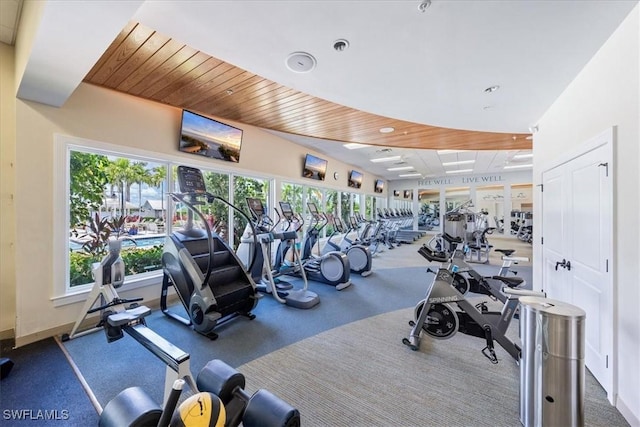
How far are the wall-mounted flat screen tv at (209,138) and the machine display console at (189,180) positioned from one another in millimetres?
942

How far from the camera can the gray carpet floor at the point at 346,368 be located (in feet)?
6.23

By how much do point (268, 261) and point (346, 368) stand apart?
203 centimetres

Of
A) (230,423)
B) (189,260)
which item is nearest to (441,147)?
(189,260)

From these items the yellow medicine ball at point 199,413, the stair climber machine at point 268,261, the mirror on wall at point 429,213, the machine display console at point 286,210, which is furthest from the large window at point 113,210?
the mirror on wall at point 429,213

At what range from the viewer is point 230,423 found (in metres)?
1.15

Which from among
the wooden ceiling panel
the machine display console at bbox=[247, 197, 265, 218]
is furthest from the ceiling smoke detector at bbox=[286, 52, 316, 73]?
the machine display console at bbox=[247, 197, 265, 218]

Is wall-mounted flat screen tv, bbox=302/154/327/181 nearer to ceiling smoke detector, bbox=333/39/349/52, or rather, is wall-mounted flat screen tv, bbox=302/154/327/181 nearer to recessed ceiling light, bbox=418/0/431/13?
ceiling smoke detector, bbox=333/39/349/52

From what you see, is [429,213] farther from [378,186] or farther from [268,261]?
[268,261]

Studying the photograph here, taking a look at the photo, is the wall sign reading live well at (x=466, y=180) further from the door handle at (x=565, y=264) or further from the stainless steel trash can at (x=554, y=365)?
the stainless steel trash can at (x=554, y=365)

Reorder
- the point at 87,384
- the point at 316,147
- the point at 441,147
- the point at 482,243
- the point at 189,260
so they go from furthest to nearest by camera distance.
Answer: the point at 482,243 → the point at 316,147 → the point at 441,147 → the point at 189,260 → the point at 87,384

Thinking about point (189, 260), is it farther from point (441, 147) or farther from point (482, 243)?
point (482, 243)

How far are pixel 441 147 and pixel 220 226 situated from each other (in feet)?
18.0

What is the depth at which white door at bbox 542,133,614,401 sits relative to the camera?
6.84 ft

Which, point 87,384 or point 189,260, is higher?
point 189,260
